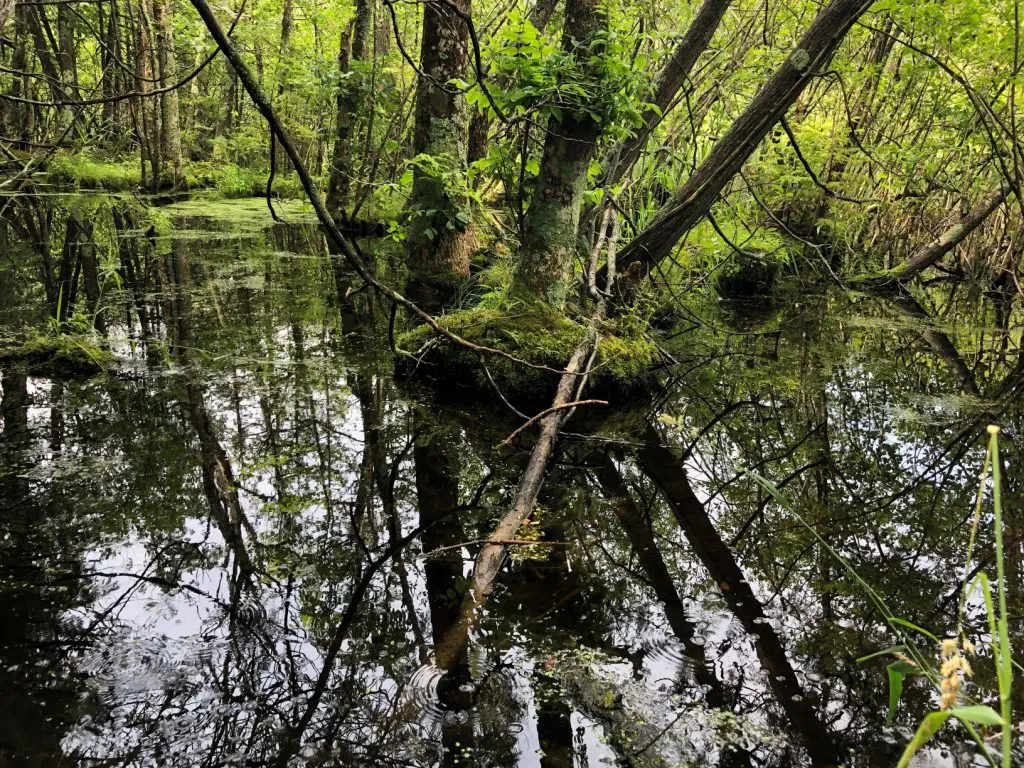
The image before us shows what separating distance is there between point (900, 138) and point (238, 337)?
26.1 feet

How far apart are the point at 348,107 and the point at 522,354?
8.43m

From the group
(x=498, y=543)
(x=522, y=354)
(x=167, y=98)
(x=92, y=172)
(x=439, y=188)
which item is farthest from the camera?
(x=167, y=98)

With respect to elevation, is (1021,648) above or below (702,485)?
above

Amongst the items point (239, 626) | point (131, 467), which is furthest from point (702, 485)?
point (131, 467)

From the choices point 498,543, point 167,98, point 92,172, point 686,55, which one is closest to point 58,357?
point 498,543

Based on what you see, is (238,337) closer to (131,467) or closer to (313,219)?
(131,467)

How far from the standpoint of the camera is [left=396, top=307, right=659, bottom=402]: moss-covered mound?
14.4 ft

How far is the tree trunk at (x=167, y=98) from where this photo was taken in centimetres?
1199

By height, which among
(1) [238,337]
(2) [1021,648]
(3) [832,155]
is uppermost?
(3) [832,155]

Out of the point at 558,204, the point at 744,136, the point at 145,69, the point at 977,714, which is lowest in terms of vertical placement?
the point at 558,204

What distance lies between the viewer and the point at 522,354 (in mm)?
4316

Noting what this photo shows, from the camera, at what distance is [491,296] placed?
520cm

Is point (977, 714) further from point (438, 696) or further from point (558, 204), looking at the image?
point (558, 204)

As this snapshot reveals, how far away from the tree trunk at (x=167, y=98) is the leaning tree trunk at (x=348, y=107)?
2.79 m
